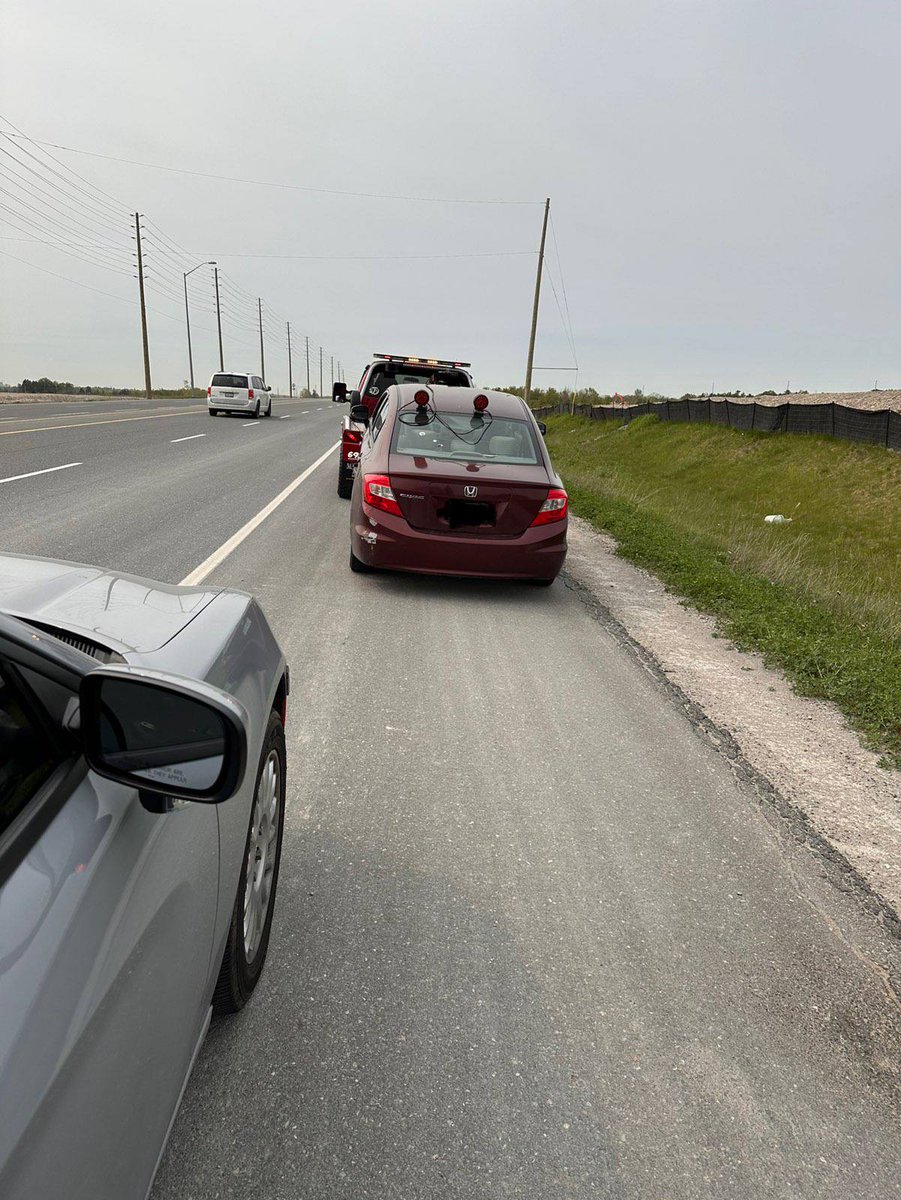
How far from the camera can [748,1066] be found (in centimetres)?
237

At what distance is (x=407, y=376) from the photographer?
45.4 ft

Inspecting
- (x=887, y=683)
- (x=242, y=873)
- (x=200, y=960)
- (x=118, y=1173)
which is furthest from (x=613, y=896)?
(x=887, y=683)

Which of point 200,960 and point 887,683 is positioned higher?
point 200,960

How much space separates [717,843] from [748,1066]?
3.99 ft

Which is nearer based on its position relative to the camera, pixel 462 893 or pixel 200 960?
pixel 200 960

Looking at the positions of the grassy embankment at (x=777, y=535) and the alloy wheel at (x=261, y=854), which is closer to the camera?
the alloy wheel at (x=261, y=854)

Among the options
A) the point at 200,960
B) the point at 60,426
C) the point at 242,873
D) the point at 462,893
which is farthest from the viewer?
the point at 60,426

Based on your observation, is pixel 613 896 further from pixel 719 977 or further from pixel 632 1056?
pixel 632 1056

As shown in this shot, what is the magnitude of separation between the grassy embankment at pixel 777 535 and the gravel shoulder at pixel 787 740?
0.22 metres

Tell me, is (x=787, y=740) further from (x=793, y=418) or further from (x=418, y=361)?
(x=793, y=418)

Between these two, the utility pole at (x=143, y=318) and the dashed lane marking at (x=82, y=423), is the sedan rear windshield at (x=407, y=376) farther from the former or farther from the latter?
the utility pole at (x=143, y=318)

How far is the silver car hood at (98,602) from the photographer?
1.94 metres

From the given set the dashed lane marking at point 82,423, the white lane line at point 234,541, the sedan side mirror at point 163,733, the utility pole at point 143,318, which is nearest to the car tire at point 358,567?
the white lane line at point 234,541

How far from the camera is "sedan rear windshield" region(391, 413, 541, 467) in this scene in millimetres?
7480
